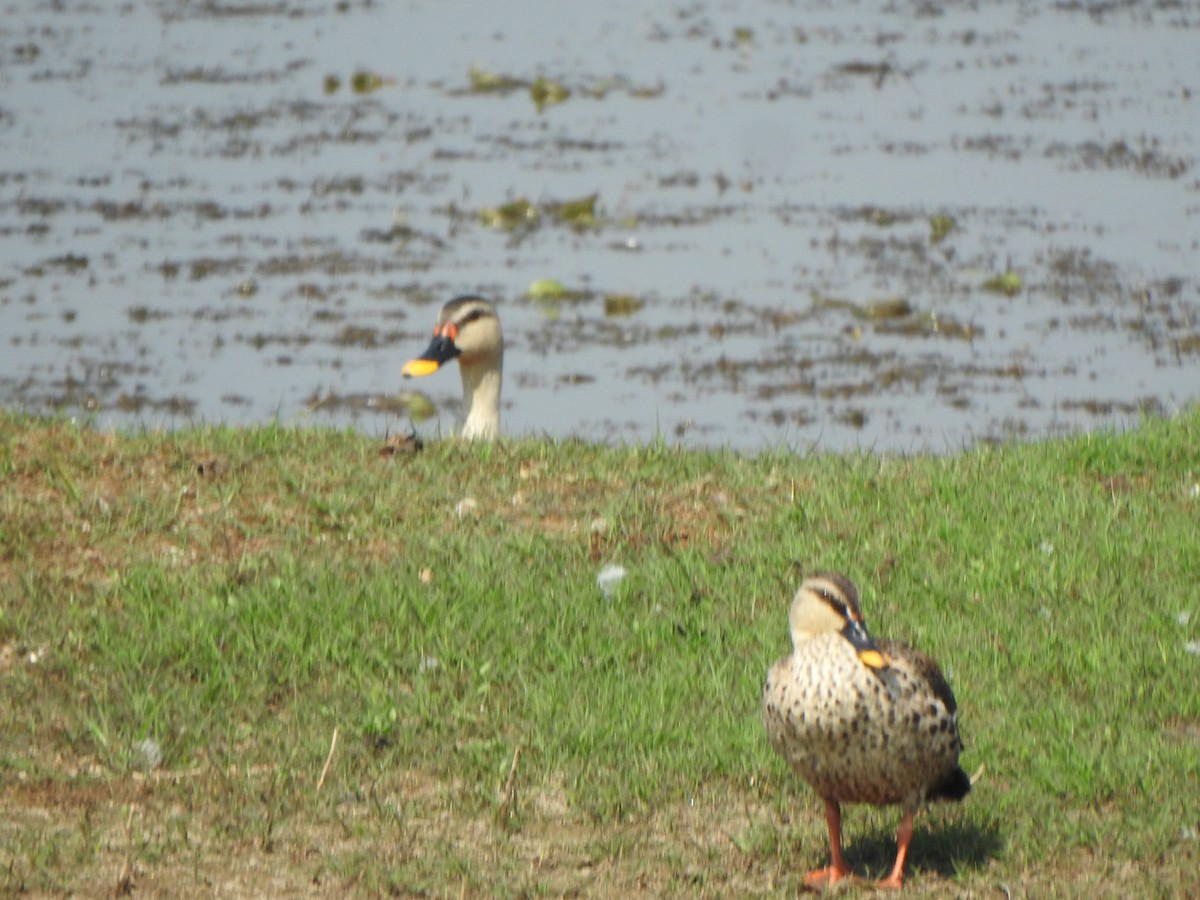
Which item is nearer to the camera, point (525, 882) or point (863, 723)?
point (863, 723)

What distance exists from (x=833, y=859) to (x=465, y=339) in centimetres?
498

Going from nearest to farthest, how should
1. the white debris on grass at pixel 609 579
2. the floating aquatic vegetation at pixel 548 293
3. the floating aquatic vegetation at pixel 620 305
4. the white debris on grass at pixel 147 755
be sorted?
the white debris on grass at pixel 147 755
the white debris on grass at pixel 609 579
the floating aquatic vegetation at pixel 620 305
the floating aquatic vegetation at pixel 548 293

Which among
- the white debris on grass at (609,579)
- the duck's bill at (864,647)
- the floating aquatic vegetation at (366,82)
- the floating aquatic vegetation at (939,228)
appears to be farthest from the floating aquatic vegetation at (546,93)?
the duck's bill at (864,647)

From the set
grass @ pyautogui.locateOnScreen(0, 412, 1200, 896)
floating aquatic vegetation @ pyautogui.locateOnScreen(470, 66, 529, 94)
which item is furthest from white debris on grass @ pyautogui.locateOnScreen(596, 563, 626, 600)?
floating aquatic vegetation @ pyautogui.locateOnScreen(470, 66, 529, 94)

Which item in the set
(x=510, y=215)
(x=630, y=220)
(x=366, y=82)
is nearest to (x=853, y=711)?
(x=630, y=220)

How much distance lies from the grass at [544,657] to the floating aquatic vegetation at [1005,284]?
5574 millimetres

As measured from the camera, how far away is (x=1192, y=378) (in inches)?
454

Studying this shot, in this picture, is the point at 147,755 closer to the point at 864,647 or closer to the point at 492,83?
the point at 864,647

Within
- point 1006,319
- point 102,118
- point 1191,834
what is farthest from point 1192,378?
point 102,118

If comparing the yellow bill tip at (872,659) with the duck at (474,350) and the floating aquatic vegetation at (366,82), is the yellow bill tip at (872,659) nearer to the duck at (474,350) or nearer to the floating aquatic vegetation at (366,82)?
the duck at (474,350)

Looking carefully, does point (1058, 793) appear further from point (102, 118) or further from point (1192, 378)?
point (102, 118)

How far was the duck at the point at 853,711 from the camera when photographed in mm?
4391

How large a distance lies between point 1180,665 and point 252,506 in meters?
3.26

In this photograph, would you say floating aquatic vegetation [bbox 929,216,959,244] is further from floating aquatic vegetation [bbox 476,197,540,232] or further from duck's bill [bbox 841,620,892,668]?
duck's bill [bbox 841,620,892,668]
